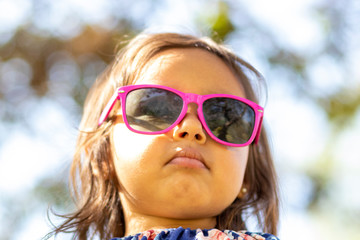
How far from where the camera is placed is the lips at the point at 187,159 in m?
1.57

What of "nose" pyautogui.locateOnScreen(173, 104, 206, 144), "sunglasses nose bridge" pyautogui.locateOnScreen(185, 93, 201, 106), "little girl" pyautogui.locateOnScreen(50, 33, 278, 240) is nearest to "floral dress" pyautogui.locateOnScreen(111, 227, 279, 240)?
"little girl" pyautogui.locateOnScreen(50, 33, 278, 240)

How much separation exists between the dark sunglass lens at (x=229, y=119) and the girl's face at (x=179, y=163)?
37mm

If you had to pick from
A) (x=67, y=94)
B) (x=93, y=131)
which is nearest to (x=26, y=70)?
(x=67, y=94)

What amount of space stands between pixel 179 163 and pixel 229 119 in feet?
0.89

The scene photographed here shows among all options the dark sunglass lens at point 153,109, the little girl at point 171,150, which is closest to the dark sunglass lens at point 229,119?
the little girl at point 171,150

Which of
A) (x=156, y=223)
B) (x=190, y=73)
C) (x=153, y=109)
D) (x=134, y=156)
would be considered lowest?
(x=156, y=223)

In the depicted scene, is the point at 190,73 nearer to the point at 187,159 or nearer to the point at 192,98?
the point at 192,98

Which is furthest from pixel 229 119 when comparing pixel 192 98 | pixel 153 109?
pixel 153 109

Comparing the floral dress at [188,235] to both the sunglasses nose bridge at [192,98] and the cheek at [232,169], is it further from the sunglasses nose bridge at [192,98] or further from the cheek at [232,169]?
the sunglasses nose bridge at [192,98]

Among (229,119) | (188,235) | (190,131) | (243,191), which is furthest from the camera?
(243,191)

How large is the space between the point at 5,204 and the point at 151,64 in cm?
253

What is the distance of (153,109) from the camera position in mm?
1665

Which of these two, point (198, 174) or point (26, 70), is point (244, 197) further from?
point (26, 70)

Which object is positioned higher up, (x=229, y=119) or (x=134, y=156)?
(x=229, y=119)
